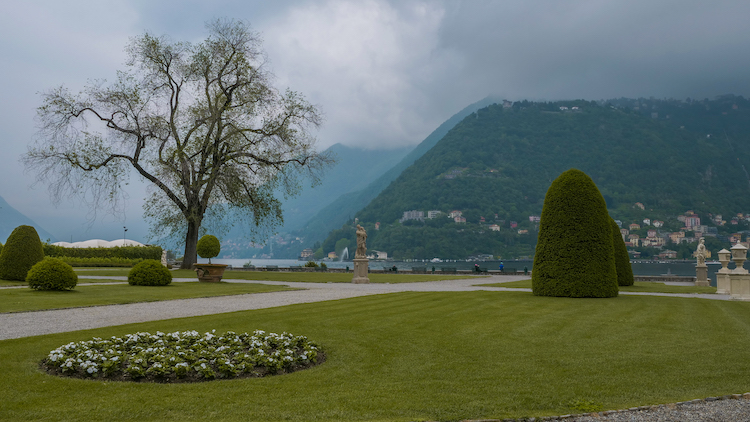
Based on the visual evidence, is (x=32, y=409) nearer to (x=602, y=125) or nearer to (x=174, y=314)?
(x=174, y=314)

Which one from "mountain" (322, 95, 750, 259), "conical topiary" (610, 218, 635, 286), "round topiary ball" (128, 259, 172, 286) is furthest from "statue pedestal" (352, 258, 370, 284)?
"mountain" (322, 95, 750, 259)

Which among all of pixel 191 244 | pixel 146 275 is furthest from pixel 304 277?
pixel 146 275

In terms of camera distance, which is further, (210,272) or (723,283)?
(210,272)

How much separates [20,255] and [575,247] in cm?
2359

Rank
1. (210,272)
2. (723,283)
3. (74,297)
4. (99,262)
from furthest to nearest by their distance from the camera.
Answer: (99,262) → (210,272) → (723,283) → (74,297)

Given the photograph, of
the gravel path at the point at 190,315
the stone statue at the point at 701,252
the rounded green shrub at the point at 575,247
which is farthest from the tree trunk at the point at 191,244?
the stone statue at the point at 701,252

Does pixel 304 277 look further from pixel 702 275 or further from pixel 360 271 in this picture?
pixel 702 275

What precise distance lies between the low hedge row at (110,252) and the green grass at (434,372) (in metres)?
41.8

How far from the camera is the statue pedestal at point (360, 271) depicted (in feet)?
Result: 90.5

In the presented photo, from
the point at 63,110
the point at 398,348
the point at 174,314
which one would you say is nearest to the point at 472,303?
the point at 398,348

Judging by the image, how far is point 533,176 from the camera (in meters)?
133

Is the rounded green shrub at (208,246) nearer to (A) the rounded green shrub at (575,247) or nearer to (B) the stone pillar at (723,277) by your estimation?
(A) the rounded green shrub at (575,247)

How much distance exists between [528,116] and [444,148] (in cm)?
3589

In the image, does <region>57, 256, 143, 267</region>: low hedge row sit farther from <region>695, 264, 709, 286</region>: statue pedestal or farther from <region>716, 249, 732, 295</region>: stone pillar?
<region>695, 264, 709, 286</region>: statue pedestal
